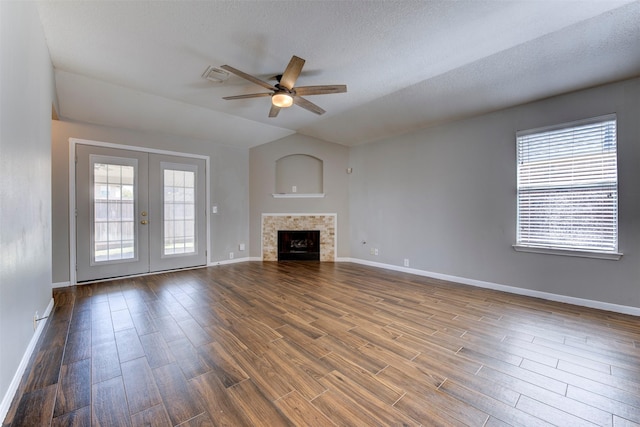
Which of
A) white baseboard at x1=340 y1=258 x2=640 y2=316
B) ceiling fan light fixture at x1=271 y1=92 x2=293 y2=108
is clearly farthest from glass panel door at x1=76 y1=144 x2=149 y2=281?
white baseboard at x1=340 y1=258 x2=640 y2=316

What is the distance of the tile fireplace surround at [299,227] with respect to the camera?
19.9 ft

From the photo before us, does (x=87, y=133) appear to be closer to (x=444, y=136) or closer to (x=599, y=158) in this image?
(x=444, y=136)

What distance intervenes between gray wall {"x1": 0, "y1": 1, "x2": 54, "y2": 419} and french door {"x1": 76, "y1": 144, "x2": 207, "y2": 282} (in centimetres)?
173

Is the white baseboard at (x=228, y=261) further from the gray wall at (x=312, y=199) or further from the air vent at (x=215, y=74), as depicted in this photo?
the air vent at (x=215, y=74)

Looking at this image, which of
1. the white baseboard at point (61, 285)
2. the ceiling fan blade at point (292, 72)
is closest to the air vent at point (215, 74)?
the ceiling fan blade at point (292, 72)

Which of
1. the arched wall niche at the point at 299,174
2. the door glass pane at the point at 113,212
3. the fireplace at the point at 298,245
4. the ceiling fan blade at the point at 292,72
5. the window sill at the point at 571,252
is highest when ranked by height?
the ceiling fan blade at the point at 292,72

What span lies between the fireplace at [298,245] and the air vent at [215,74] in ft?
11.9

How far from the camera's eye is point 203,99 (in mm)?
3736

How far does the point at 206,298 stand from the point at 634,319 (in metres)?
4.84

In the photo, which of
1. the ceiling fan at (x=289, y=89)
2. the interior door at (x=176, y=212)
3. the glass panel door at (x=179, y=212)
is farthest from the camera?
the glass panel door at (x=179, y=212)

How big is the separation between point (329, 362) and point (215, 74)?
315 centimetres

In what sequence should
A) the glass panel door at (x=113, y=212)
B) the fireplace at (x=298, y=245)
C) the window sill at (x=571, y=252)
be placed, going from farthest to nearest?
the fireplace at (x=298, y=245), the glass panel door at (x=113, y=212), the window sill at (x=571, y=252)

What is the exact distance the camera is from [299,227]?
20.0 ft

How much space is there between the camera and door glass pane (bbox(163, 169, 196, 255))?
4.87 metres
